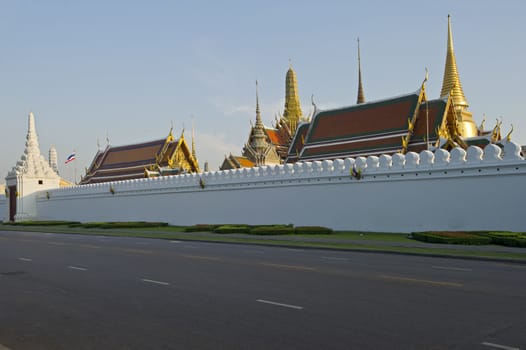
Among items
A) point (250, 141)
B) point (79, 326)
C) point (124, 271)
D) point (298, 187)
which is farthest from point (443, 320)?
point (250, 141)

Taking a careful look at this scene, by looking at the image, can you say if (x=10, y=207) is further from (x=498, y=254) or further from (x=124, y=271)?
(x=498, y=254)

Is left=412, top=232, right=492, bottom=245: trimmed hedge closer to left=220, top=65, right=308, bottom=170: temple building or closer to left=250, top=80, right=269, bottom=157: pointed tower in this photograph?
left=220, top=65, right=308, bottom=170: temple building

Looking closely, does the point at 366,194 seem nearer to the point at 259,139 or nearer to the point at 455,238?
the point at 455,238

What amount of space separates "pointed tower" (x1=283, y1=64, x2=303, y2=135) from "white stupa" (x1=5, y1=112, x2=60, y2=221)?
3566cm

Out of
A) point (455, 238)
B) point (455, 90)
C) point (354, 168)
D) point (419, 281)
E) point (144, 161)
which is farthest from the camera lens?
point (144, 161)

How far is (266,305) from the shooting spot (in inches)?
306

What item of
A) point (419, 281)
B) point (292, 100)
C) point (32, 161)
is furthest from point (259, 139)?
point (419, 281)

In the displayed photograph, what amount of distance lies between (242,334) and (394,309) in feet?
8.03

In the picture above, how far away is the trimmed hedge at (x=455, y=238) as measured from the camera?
1688cm

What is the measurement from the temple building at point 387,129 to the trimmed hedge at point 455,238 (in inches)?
447

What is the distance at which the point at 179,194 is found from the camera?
3512 centimetres

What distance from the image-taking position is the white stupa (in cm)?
5072

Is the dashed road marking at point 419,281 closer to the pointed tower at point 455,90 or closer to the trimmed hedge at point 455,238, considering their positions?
the trimmed hedge at point 455,238

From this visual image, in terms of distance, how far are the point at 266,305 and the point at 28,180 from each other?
164 feet
